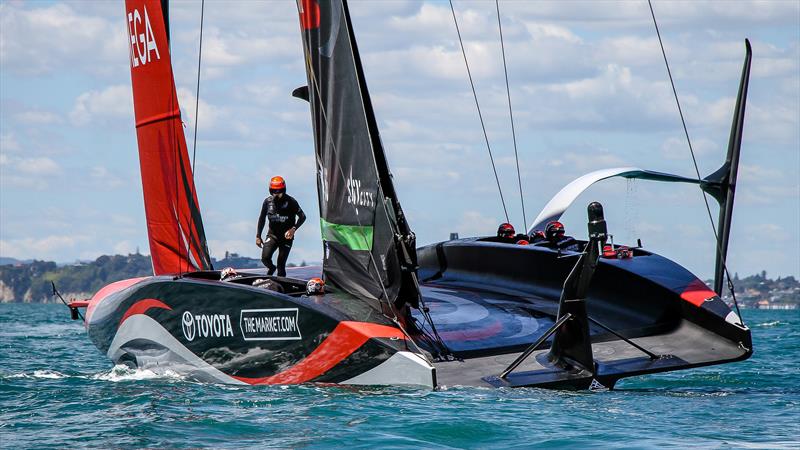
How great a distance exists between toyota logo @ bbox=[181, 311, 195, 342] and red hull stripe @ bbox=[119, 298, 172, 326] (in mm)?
221

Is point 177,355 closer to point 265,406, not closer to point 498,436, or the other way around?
point 265,406

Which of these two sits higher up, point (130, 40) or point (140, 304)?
point (130, 40)

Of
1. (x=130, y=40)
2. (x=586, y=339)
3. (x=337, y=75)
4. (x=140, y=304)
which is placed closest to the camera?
(x=586, y=339)

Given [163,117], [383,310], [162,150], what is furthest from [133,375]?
[163,117]

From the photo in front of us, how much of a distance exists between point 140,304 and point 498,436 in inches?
165

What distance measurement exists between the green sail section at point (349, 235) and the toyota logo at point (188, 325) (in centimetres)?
112

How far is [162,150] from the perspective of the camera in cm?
1190

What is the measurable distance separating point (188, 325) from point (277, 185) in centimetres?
182

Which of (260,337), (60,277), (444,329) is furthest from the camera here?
(60,277)

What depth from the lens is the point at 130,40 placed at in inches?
479

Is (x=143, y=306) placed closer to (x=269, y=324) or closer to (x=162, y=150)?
(x=269, y=324)

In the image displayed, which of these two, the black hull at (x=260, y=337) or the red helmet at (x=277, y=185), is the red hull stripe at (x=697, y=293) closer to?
the black hull at (x=260, y=337)

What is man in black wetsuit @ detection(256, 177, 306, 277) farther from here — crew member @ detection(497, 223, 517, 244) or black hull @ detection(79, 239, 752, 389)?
crew member @ detection(497, 223, 517, 244)

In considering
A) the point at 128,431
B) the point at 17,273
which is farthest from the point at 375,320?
the point at 17,273
